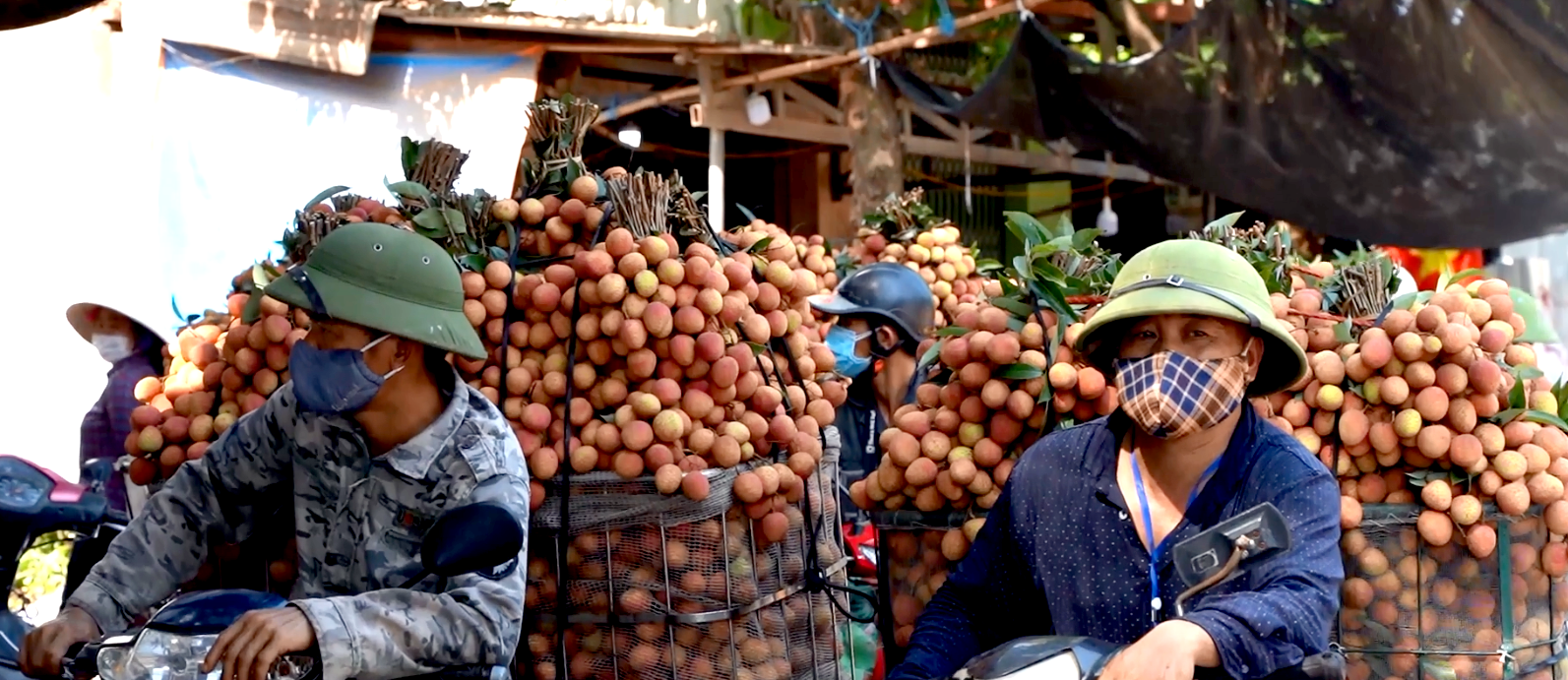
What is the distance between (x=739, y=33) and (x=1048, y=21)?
2793mm

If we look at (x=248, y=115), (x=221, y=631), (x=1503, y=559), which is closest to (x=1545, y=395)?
(x=1503, y=559)

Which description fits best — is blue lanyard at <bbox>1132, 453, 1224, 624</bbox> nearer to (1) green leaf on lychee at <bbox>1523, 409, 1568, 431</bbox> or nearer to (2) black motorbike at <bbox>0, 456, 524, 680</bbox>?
(2) black motorbike at <bbox>0, 456, 524, 680</bbox>

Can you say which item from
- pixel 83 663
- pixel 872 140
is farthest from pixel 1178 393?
pixel 872 140

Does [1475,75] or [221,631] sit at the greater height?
[1475,75]

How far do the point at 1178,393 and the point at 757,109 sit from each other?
7629 mm

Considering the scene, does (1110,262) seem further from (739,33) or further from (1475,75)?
(739,33)

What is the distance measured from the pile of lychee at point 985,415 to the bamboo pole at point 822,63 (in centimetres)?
536

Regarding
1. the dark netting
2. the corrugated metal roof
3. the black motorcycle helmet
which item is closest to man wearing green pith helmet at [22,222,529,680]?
the black motorcycle helmet

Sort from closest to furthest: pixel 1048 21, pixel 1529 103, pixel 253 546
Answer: pixel 253 546, pixel 1529 103, pixel 1048 21

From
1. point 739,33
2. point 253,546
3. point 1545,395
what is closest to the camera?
point 253,546

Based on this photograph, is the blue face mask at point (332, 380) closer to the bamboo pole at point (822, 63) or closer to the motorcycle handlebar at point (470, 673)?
the motorcycle handlebar at point (470, 673)

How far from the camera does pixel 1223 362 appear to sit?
2.68 meters

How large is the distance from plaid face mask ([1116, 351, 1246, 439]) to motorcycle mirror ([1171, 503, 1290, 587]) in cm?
34

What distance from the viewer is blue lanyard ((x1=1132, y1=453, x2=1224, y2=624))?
104 inches
